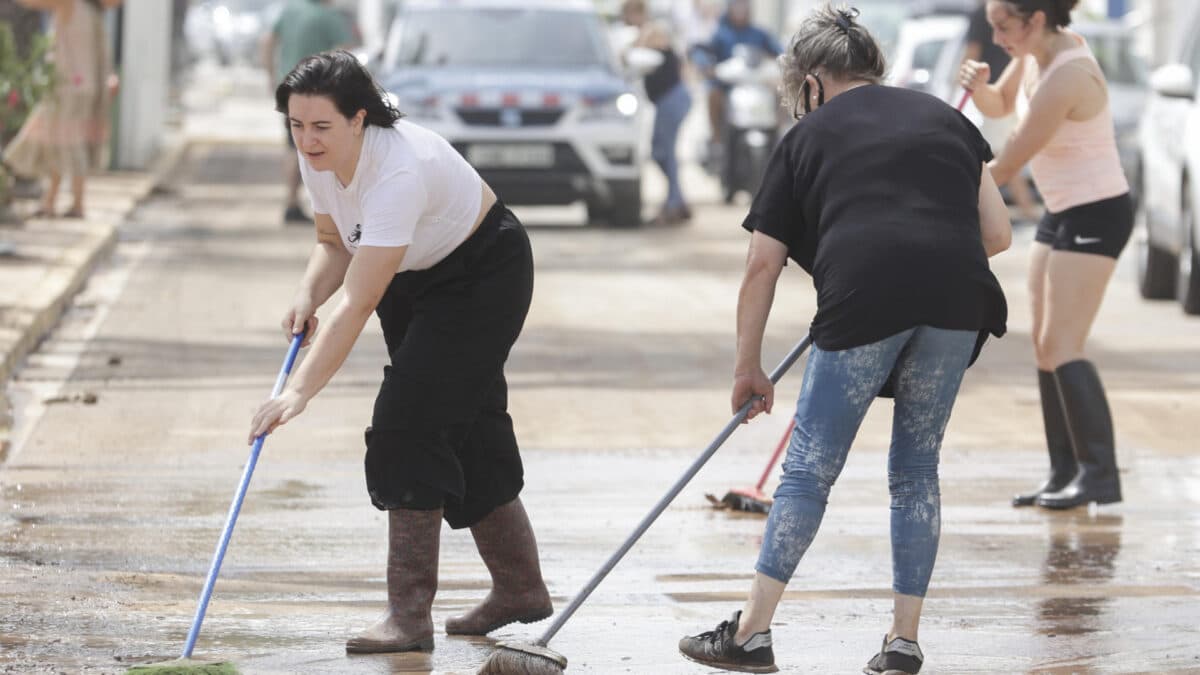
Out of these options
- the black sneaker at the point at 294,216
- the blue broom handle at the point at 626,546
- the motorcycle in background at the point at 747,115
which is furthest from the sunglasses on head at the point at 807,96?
the motorcycle in background at the point at 747,115

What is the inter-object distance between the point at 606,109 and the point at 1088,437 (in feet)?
36.3

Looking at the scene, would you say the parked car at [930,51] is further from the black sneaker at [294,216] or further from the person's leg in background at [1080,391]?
the person's leg in background at [1080,391]

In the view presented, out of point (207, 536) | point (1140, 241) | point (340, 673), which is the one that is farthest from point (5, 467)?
point (1140, 241)

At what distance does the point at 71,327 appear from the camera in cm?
1279

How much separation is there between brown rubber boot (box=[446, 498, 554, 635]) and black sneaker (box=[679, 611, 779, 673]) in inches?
25.2

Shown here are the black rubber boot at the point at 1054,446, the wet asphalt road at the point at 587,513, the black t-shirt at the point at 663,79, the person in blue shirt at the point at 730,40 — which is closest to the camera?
the wet asphalt road at the point at 587,513

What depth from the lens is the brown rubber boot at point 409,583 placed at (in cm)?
592

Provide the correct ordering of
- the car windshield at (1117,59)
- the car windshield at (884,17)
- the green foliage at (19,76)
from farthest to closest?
1. the car windshield at (884,17)
2. the car windshield at (1117,59)
3. the green foliage at (19,76)

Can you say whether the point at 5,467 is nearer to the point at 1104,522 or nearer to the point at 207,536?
the point at 207,536

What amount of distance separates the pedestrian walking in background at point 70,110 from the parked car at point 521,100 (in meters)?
2.35

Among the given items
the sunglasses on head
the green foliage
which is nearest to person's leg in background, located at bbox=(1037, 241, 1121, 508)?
the sunglasses on head

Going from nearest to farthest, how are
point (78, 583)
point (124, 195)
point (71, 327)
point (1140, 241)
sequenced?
point (78, 583) < point (71, 327) < point (1140, 241) < point (124, 195)

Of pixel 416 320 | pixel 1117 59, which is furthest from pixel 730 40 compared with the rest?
pixel 416 320

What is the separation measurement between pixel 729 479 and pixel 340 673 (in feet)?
10.8
